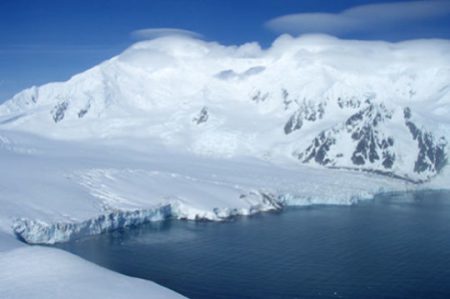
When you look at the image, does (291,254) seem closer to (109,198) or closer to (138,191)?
(109,198)

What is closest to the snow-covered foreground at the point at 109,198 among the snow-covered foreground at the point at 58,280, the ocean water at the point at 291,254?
the snow-covered foreground at the point at 58,280

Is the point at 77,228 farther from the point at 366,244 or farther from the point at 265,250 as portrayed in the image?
the point at 366,244

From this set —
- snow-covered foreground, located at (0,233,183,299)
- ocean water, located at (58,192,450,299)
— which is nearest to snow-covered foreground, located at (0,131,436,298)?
snow-covered foreground, located at (0,233,183,299)

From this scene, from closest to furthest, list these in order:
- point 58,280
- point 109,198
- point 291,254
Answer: point 58,280, point 291,254, point 109,198

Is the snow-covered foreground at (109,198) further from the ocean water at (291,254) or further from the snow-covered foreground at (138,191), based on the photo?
the ocean water at (291,254)

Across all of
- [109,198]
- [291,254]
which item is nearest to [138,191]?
[109,198]

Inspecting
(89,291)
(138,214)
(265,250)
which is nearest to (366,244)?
(265,250)

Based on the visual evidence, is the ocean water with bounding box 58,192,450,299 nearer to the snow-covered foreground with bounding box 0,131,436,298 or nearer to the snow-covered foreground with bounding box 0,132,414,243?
the snow-covered foreground with bounding box 0,132,414,243

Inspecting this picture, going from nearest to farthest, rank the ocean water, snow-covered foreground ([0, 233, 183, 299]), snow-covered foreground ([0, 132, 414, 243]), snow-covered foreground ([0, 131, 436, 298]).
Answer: snow-covered foreground ([0, 233, 183, 299])
snow-covered foreground ([0, 131, 436, 298])
the ocean water
snow-covered foreground ([0, 132, 414, 243])
